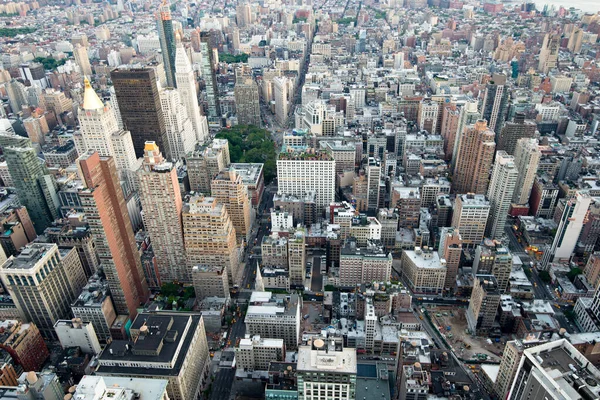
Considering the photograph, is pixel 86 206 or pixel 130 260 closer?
pixel 86 206

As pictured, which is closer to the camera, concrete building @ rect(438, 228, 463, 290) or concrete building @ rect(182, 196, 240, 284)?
concrete building @ rect(182, 196, 240, 284)

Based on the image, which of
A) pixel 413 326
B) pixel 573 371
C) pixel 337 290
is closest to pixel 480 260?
pixel 413 326

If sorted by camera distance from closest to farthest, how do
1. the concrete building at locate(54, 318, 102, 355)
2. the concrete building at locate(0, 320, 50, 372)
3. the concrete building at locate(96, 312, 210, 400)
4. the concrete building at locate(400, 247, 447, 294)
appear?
the concrete building at locate(96, 312, 210, 400)
the concrete building at locate(0, 320, 50, 372)
the concrete building at locate(54, 318, 102, 355)
the concrete building at locate(400, 247, 447, 294)

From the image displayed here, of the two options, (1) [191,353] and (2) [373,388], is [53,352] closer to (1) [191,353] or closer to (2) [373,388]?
(1) [191,353]

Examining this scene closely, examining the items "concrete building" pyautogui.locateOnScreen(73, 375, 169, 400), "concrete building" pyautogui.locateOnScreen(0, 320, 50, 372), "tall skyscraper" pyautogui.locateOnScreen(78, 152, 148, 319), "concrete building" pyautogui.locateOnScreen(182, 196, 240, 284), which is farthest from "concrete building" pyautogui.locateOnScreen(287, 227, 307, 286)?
"concrete building" pyautogui.locateOnScreen(0, 320, 50, 372)

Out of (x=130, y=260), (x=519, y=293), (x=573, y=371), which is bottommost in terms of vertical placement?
(x=519, y=293)

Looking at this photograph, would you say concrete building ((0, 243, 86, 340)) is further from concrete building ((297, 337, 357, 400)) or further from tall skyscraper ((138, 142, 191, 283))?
concrete building ((297, 337, 357, 400))

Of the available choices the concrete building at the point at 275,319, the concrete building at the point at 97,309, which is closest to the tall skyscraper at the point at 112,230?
the concrete building at the point at 97,309
